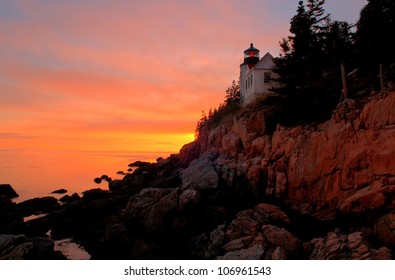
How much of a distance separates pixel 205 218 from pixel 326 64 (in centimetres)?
1445

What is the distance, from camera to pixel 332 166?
1354 cm

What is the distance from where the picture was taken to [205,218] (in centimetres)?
1287

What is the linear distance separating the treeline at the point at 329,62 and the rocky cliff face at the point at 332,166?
139 centimetres

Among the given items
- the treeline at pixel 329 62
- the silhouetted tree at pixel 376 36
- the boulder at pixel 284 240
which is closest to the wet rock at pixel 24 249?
the boulder at pixel 284 240

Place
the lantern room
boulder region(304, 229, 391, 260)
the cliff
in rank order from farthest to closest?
the lantern room
the cliff
boulder region(304, 229, 391, 260)

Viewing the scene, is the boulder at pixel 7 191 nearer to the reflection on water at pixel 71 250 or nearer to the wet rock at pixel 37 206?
the wet rock at pixel 37 206

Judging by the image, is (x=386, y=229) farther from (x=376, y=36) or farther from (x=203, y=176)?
(x=203, y=176)

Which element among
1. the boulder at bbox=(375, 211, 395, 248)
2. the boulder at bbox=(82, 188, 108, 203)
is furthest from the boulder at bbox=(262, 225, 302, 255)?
the boulder at bbox=(82, 188, 108, 203)

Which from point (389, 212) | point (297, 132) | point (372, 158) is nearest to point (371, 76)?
point (297, 132)

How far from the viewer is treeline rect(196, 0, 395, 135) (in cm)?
1416

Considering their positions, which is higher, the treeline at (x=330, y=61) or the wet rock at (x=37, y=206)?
the treeline at (x=330, y=61)

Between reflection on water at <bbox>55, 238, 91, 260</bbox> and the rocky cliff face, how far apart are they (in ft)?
27.9

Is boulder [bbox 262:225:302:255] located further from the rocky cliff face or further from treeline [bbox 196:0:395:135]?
treeline [bbox 196:0:395:135]

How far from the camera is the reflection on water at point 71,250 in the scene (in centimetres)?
1258
